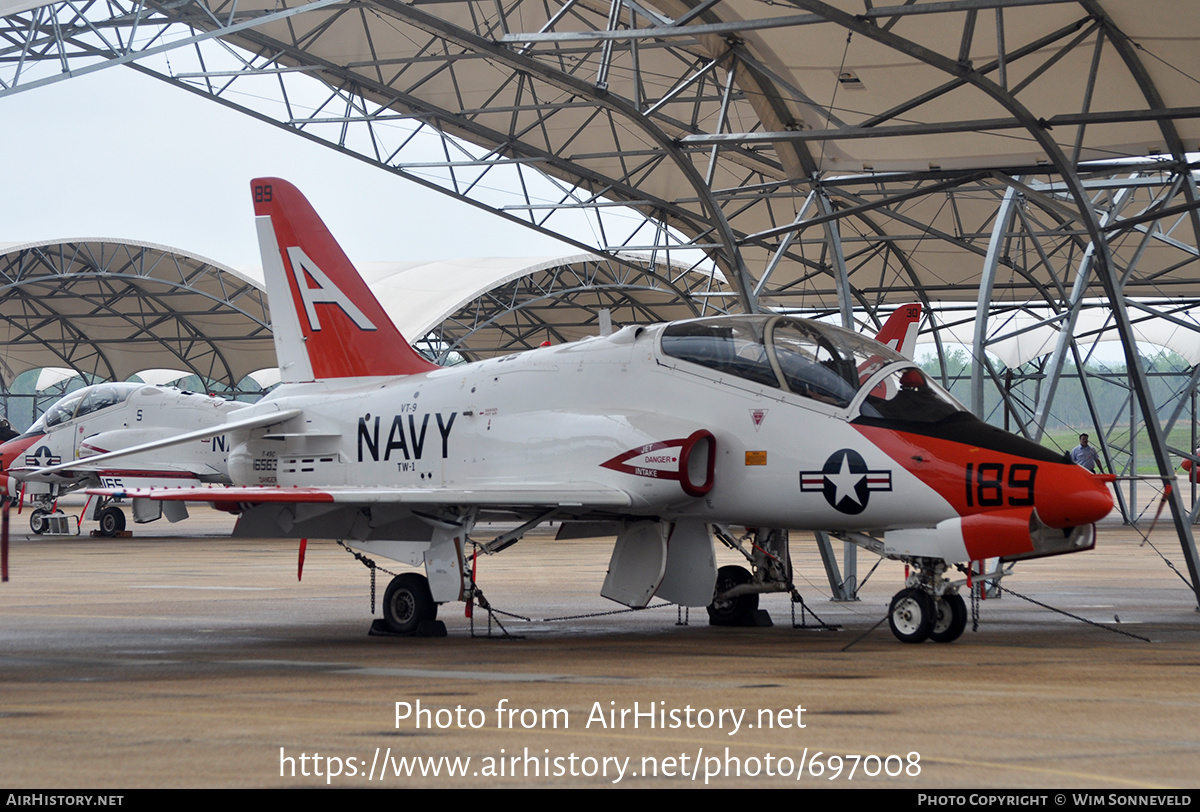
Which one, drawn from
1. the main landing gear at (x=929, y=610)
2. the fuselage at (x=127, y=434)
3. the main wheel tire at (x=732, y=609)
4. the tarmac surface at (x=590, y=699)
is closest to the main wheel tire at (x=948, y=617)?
the main landing gear at (x=929, y=610)

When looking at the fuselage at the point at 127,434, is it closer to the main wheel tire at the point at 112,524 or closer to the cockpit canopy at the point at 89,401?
the cockpit canopy at the point at 89,401

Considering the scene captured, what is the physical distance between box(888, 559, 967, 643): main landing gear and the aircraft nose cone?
0.98 metres

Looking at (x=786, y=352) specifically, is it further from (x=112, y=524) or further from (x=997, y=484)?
(x=112, y=524)

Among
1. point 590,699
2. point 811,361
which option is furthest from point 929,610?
point 590,699

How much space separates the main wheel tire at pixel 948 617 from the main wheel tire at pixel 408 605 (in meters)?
4.21

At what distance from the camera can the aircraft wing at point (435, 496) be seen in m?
9.11

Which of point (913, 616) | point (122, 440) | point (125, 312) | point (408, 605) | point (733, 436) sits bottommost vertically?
point (408, 605)

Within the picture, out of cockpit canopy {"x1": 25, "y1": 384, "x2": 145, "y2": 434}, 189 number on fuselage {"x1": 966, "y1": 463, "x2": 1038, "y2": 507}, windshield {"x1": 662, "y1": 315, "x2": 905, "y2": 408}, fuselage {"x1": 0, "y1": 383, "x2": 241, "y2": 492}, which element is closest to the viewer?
189 number on fuselage {"x1": 966, "y1": 463, "x2": 1038, "y2": 507}

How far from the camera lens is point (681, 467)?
909 centimetres

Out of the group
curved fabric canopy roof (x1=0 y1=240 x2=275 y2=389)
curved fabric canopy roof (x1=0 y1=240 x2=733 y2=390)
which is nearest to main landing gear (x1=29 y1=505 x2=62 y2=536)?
curved fabric canopy roof (x1=0 y1=240 x2=733 y2=390)

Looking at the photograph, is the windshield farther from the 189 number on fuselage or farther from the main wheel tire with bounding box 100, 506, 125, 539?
the main wheel tire with bounding box 100, 506, 125, 539

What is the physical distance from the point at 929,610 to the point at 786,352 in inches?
87.3

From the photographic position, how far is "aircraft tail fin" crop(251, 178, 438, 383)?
41.6ft
